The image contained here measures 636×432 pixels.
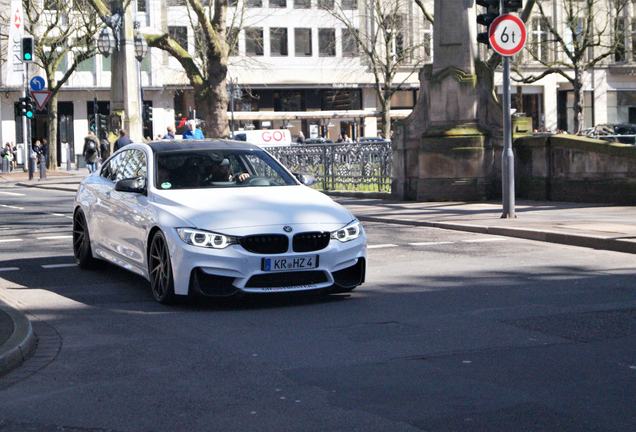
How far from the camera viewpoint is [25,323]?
888cm

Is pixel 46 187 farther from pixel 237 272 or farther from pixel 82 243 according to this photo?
pixel 237 272

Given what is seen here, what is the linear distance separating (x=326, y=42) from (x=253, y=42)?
5015 millimetres

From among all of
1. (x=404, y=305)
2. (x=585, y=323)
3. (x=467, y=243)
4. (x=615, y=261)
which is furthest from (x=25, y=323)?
(x=467, y=243)

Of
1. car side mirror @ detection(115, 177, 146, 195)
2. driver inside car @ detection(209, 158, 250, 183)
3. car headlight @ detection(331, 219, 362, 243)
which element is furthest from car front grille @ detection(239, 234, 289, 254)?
car side mirror @ detection(115, 177, 146, 195)

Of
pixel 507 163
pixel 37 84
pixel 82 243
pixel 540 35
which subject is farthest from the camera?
pixel 540 35

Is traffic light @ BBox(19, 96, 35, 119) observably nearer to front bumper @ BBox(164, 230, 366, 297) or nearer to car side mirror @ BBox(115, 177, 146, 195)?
car side mirror @ BBox(115, 177, 146, 195)

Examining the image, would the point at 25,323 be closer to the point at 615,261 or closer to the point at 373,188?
the point at 615,261

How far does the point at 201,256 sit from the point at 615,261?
18.4 ft

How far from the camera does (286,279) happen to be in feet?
33.6

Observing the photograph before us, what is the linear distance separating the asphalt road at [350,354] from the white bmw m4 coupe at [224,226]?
11.3 inches

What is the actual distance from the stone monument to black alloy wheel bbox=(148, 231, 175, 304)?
1310cm

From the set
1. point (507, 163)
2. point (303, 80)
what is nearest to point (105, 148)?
point (507, 163)

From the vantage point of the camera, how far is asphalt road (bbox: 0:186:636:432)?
620 cm

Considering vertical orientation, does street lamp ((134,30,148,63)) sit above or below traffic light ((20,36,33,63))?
below
